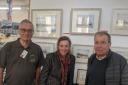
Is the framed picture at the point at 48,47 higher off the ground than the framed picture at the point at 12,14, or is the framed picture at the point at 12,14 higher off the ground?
the framed picture at the point at 12,14

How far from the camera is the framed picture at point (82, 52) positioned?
290cm

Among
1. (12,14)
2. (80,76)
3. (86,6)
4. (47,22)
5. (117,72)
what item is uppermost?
(86,6)

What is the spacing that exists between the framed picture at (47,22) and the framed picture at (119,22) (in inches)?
30.9

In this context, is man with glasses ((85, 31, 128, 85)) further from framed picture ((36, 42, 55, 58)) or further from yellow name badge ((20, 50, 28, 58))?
framed picture ((36, 42, 55, 58))

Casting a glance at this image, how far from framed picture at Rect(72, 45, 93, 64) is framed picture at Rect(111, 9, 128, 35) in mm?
426

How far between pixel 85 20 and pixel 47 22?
60 centimetres

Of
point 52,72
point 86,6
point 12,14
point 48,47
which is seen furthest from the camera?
point 12,14

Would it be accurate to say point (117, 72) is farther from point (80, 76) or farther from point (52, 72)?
point (80, 76)

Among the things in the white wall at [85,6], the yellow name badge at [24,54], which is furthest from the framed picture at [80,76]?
the yellow name badge at [24,54]

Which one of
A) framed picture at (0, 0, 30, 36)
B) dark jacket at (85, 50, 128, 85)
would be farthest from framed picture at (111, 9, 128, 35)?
framed picture at (0, 0, 30, 36)

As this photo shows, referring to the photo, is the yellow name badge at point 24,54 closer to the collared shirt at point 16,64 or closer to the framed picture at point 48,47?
the collared shirt at point 16,64

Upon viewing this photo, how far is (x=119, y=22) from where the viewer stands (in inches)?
107

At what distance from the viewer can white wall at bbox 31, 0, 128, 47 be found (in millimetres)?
2740

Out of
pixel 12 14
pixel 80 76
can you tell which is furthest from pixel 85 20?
pixel 12 14
